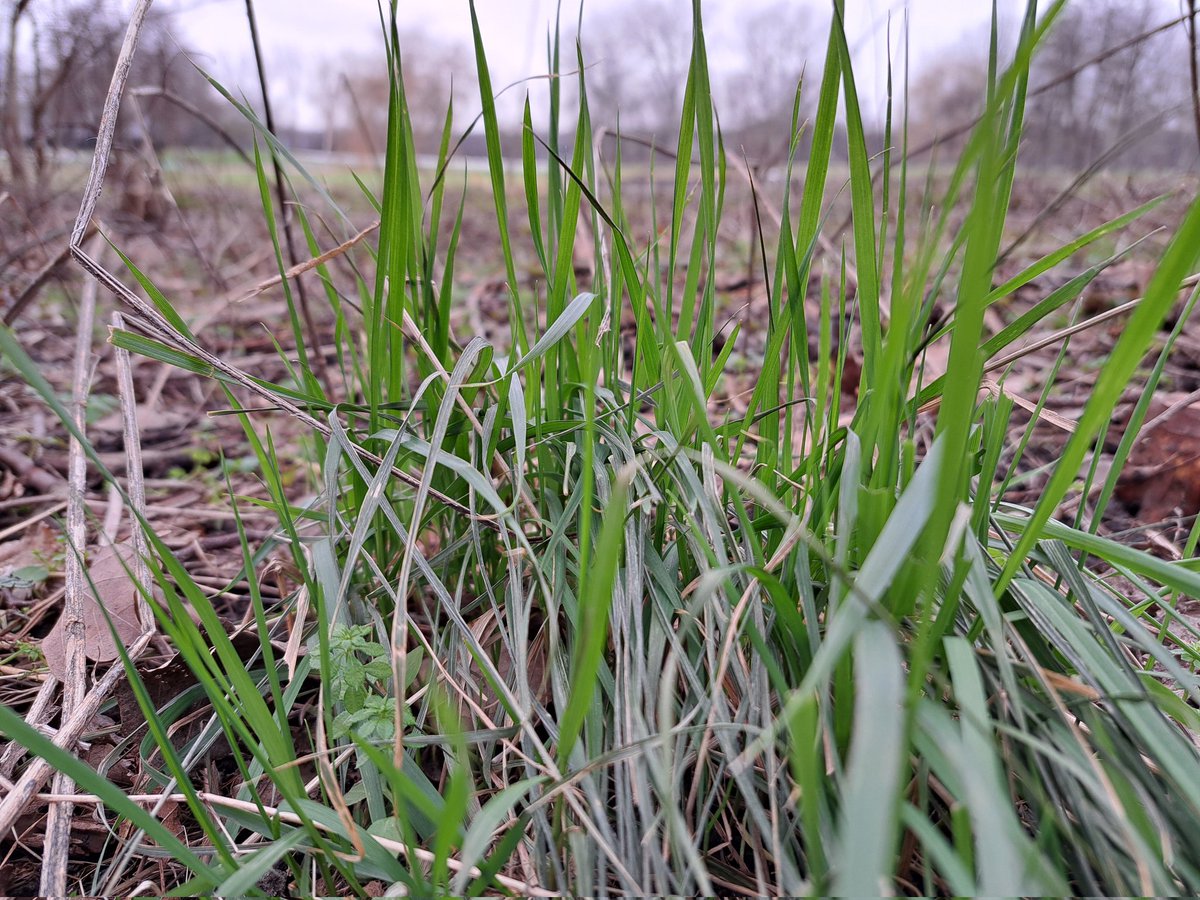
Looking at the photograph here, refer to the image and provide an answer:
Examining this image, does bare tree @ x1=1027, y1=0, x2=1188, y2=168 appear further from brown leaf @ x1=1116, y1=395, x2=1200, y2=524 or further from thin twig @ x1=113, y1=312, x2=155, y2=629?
thin twig @ x1=113, y1=312, x2=155, y2=629

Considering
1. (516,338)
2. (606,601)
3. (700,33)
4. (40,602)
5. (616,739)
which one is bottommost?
(40,602)

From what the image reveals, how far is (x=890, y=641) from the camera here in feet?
1.47

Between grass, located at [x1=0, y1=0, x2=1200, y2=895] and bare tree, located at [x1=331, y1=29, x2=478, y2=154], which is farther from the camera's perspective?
bare tree, located at [x1=331, y1=29, x2=478, y2=154]

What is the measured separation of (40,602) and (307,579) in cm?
70

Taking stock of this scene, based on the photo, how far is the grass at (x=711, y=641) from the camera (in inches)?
18.2

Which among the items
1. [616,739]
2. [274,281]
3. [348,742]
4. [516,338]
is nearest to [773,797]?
[616,739]

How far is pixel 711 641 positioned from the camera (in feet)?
2.12

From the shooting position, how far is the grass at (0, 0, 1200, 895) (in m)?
0.46

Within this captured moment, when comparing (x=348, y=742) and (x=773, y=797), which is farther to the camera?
(x=348, y=742)

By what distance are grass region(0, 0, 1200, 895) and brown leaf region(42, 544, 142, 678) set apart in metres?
0.23

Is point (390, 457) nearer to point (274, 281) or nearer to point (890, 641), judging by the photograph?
point (274, 281)

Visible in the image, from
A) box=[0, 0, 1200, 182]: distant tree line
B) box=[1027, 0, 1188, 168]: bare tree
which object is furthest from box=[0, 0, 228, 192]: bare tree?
box=[1027, 0, 1188, 168]: bare tree

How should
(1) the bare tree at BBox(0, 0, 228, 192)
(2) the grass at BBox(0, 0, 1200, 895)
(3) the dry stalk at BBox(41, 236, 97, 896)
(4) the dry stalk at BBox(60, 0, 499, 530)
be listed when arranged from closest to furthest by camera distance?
Answer: (2) the grass at BBox(0, 0, 1200, 895) → (3) the dry stalk at BBox(41, 236, 97, 896) → (4) the dry stalk at BBox(60, 0, 499, 530) → (1) the bare tree at BBox(0, 0, 228, 192)

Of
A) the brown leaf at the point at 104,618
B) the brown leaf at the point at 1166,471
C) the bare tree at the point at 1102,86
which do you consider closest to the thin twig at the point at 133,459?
the brown leaf at the point at 104,618
